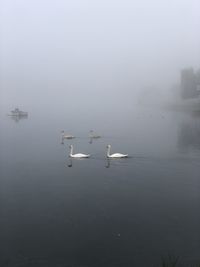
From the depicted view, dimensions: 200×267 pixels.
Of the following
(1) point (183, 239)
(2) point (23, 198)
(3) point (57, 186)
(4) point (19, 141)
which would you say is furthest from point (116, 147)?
(1) point (183, 239)

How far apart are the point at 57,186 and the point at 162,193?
24.0 ft

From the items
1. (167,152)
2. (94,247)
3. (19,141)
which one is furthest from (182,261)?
(19,141)

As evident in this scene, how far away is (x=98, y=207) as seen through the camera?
2516 centimetres

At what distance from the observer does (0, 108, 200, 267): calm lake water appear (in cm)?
1928

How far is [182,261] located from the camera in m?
18.7

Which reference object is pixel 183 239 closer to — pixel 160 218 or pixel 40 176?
pixel 160 218

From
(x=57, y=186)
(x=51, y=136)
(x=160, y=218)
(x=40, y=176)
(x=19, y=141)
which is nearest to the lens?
(x=160, y=218)

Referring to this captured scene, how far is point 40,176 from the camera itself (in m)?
33.3

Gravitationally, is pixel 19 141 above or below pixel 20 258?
above

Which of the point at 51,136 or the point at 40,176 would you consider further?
the point at 51,136

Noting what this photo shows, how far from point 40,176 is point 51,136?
25.1 meters

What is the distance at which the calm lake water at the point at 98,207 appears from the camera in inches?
759

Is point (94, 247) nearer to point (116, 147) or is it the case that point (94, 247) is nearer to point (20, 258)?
point (20, 258)

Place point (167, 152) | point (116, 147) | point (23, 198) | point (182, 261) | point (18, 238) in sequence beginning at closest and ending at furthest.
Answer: point (182, 261) → point (18, 238) → point (23, 198) → point (167, 152) → point (116, 147)
